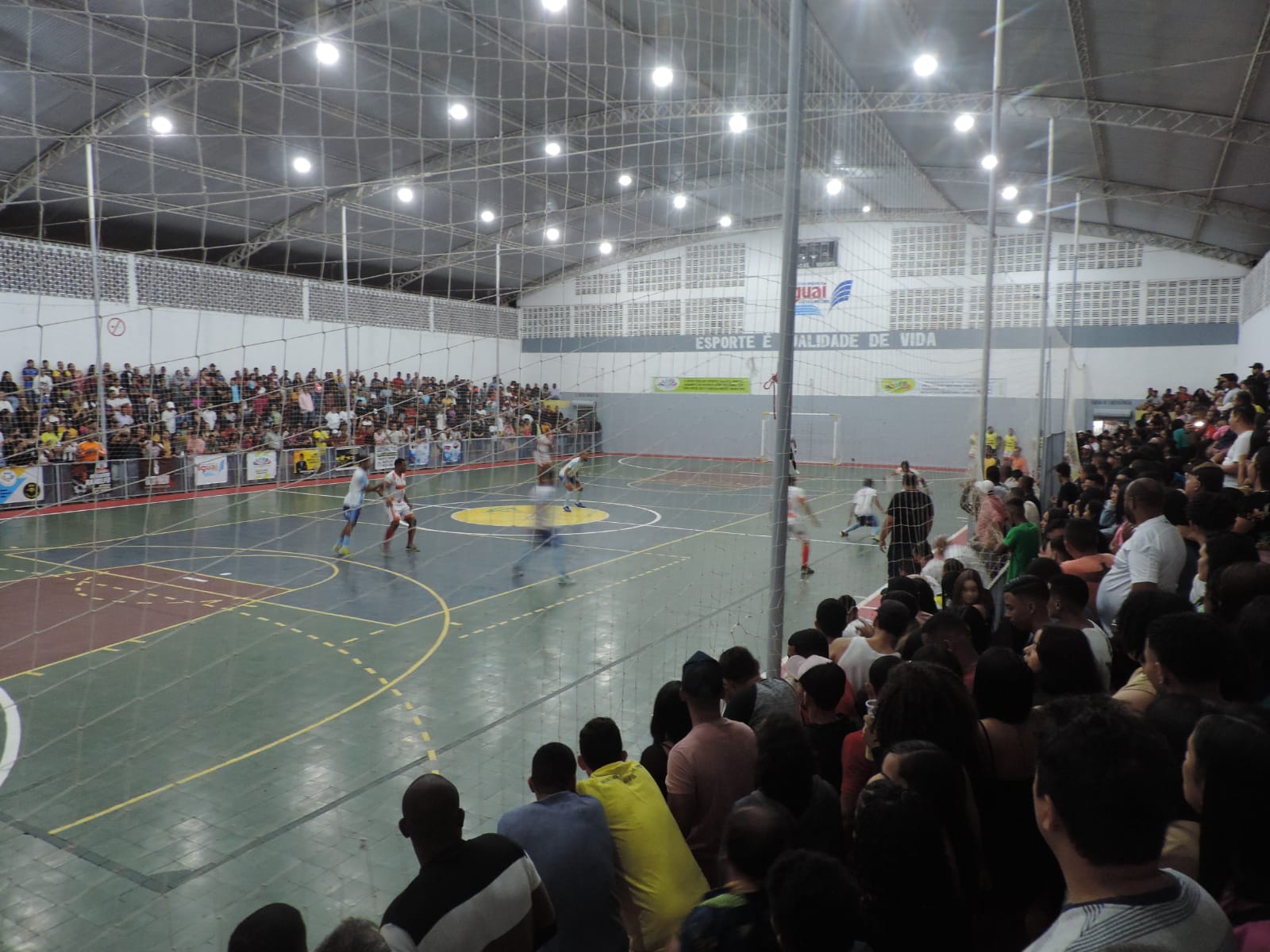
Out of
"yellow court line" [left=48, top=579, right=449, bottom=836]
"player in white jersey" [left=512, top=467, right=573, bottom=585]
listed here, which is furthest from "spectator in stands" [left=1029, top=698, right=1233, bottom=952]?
"player in white jersey" [left=512, top=467, right=573, bottom=585]

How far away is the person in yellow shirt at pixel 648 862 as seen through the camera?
104 inches

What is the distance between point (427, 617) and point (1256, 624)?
818 cm

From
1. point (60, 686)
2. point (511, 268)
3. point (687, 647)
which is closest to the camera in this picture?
point (60, 686)

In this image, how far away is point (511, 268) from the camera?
1415 centimetres

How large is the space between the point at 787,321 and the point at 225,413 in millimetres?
7287

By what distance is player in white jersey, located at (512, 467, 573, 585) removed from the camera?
10289 mm

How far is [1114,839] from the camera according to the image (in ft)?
4.80

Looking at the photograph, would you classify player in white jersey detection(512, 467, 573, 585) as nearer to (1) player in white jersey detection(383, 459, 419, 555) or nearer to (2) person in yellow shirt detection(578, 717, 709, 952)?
(1) player in white jersey detection(383, 459, 419, 555)

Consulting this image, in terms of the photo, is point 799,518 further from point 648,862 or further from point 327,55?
point 648,862

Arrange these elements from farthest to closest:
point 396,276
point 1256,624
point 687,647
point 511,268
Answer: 1. point 511,268
2. point 396,276
3. point 687,647
4. point 1256,624

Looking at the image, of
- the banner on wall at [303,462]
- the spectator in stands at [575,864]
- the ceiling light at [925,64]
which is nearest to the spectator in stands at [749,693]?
the spectator in stands at [575,864]

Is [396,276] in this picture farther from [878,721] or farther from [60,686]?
[878,721]

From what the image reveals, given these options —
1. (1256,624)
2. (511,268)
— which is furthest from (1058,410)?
(1256,624)

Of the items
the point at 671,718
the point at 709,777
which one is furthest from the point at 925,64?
the point at 709,777
